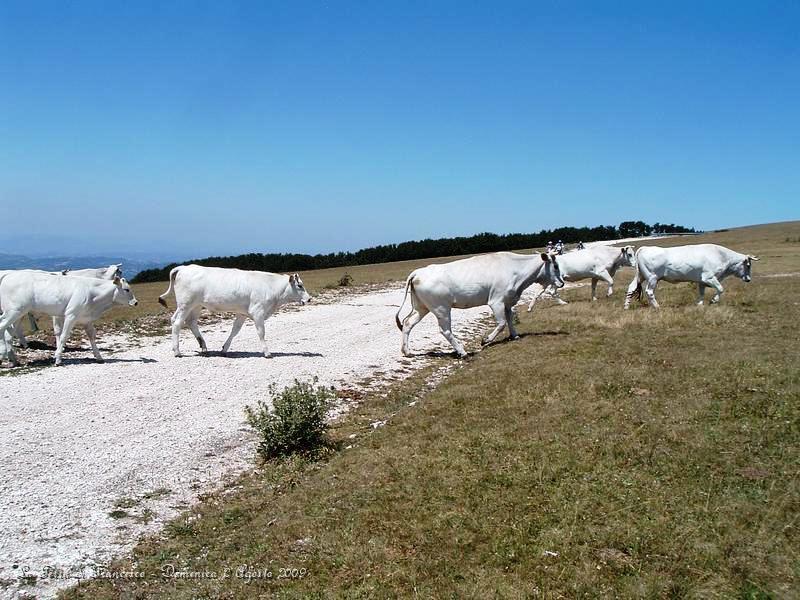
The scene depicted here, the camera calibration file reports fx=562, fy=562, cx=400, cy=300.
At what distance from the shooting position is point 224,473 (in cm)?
834

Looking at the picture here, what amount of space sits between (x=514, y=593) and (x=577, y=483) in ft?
7.84

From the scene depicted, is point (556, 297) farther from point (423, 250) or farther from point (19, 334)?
point (423, 250)

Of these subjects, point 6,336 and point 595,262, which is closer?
point 6,336

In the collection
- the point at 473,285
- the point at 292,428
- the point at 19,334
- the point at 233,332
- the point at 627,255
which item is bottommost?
the point at 292,428

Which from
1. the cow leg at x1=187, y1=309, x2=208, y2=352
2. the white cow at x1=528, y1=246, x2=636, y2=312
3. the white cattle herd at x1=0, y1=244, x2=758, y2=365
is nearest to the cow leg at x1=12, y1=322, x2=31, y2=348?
the white cattle herd at x1=0, y1=244, x2=758, y2=365

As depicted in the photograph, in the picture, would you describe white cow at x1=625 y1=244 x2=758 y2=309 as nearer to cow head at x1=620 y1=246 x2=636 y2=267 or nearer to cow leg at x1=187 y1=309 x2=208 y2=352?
cow head at x1=620 y1=246 x2=636 y2=267

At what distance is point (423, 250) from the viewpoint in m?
98.9

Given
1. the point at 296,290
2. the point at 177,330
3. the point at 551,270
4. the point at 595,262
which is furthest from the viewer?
the point at 595,262

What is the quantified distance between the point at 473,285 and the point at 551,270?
290 cm

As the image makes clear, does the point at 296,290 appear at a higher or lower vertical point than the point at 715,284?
higher

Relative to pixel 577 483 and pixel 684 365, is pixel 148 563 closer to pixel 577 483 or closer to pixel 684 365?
pixel 577 483

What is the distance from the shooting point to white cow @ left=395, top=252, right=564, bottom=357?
16.9 m

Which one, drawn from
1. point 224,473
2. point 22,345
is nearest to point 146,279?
point 22,345

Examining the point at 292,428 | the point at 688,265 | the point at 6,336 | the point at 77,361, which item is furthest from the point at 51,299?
the point at 688,265
